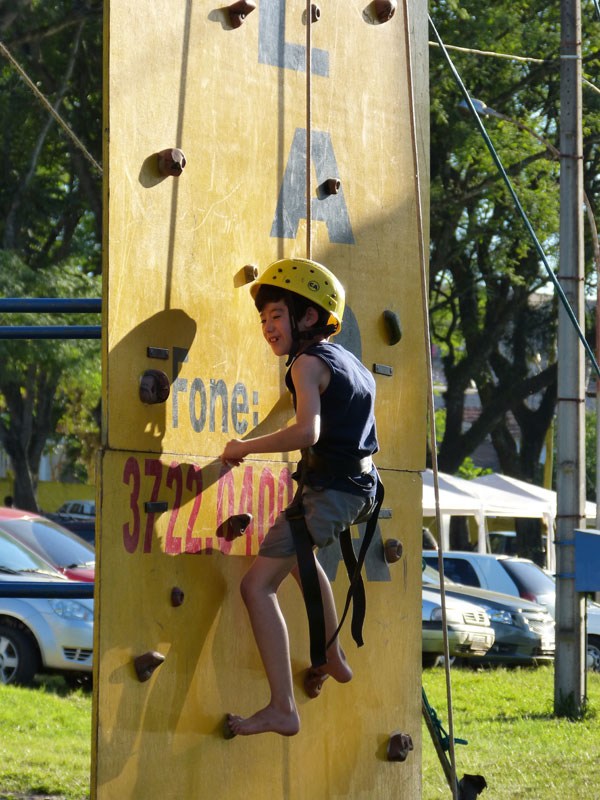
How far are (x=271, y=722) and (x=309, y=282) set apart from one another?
145cm

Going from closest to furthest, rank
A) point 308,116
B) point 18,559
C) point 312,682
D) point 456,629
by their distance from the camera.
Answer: point 312,682, point 308,116, point 18,559, point 456,629

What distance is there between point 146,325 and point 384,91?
1750mm

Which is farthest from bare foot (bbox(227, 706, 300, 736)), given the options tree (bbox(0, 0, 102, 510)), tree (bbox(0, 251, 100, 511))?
tree (bbox(0, 0, 102, 510))

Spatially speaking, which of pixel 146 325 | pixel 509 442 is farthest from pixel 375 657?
pixel 509 442

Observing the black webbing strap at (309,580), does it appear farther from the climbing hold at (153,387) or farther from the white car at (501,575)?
the white car at (501,575)

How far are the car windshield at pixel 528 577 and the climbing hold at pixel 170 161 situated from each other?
12.7 meters

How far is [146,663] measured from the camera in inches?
146

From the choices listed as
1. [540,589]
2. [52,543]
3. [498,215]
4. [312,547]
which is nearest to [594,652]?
[540,589]

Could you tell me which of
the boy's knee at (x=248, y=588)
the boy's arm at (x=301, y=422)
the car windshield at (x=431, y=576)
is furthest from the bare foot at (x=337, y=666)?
the car windshield at (x=431, y=576)

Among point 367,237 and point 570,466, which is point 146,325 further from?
point 570,466

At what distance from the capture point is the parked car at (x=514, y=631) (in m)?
14.0

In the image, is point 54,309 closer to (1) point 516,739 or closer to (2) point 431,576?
(1) point 516,739

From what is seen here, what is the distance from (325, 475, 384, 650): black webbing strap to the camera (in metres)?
4.06

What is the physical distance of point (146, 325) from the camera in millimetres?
A: 3867
